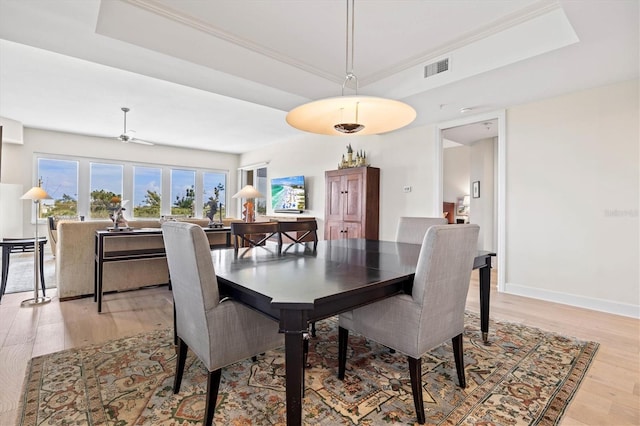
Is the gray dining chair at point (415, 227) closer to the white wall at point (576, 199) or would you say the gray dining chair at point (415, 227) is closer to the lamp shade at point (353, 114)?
the lamp shade at point (353, 114)

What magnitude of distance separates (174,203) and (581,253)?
8448 mm

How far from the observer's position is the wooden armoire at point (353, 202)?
5152mm

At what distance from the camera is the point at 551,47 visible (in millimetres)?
2510

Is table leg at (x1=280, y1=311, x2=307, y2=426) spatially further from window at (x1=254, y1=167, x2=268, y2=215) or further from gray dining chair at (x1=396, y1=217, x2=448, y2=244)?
window at (x1=254, y1=167, x2=268, y2=215)

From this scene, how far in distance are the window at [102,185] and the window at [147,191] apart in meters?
0.37

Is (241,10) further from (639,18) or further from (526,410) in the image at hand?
(526,410)

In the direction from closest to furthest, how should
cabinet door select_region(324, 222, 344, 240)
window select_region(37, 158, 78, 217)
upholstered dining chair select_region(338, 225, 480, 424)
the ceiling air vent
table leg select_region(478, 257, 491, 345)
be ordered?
upholstered dining chair select_region(338, 225, 480, 424), table leg select_region(478, 257, 491, 345), the ceiling air vent, cabinet door select_region(324, 222, 344, 240), window select_region(37, 158, 78, 217)

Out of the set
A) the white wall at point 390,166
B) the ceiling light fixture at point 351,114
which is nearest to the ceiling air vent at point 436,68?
the ceiling light fixture at point 351,114

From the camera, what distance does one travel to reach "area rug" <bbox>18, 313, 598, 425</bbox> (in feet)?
5.03

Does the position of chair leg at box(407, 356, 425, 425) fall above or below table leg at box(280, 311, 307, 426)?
below

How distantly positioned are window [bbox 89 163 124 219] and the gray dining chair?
6.98 meters

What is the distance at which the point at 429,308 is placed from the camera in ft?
5.01

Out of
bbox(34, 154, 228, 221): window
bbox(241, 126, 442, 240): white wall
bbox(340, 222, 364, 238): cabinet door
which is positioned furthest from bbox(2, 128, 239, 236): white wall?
bbox(340, 222, 364, 238): cabinet door

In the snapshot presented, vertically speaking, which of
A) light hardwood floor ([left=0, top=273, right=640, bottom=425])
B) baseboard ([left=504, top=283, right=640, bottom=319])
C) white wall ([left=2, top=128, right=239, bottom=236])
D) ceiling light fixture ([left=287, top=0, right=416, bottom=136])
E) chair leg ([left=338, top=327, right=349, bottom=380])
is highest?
white wall ([left=2, top=128, right=239, bottom=236])
